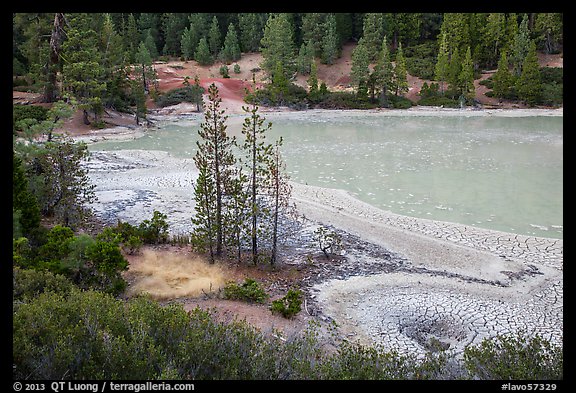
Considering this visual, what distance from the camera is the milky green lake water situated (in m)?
15.2

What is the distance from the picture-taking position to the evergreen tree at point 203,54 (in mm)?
55438

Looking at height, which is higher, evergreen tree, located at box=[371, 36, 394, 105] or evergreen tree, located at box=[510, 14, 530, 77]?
evergreen tree, located at box=[510, 14, 530, 77]

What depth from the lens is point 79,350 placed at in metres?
4.34

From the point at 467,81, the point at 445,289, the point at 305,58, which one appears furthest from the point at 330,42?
the point at 445,289

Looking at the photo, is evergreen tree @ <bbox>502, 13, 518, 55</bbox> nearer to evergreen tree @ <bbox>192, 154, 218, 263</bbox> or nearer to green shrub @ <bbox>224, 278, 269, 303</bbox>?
evergreen tree @ <bbox>192, 154, 218, 263</bbox>

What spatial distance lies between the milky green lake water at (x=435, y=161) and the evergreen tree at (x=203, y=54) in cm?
1938

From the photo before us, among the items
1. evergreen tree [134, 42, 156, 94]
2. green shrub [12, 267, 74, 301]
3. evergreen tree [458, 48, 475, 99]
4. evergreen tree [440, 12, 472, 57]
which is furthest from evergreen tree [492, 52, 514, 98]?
green shrub [12, 267, 74, 301]

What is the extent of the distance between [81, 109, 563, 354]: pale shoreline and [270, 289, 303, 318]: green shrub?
0.63 metres

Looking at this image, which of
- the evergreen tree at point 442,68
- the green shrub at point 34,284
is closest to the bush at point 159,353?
the green shrub at point 34,284

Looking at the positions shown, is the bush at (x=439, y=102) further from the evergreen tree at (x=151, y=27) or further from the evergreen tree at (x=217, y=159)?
the evergreen tree at (x=217, y=159)
